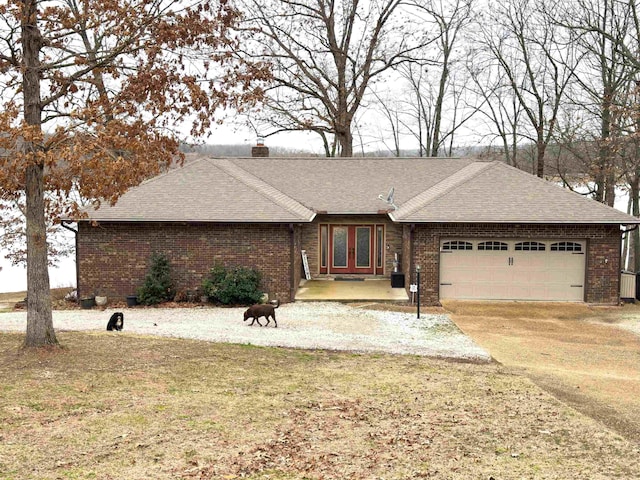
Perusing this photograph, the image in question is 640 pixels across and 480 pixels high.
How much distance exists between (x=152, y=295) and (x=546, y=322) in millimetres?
11677

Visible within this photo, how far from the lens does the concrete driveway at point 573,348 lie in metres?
9.17

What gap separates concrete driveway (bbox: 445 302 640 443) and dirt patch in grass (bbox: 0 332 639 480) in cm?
58

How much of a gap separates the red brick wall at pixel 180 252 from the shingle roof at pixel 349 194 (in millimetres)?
520

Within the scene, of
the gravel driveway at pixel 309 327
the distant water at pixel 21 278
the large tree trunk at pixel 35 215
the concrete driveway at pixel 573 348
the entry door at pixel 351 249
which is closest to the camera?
the concrete driveway at pixel 573 348

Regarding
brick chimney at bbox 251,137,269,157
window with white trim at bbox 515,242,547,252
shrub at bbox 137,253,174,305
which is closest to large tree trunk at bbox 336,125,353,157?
brick chimney at bbox 251,137,269,157

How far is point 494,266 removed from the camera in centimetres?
1972

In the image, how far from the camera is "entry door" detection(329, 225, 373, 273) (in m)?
24.0

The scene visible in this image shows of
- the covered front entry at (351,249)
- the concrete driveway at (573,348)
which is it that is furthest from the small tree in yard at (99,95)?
the covered front entry at (351,249)

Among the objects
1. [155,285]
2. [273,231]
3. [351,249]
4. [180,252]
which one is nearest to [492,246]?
→ [351,249]

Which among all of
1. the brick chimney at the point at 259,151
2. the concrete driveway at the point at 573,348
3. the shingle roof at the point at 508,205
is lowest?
the concrete driveway at the point at 573,348

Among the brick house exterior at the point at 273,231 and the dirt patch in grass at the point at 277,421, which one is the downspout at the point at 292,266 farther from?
the dirt patch in grass at the point at 277,421

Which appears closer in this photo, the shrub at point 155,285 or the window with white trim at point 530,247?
the shrub at point 155,285

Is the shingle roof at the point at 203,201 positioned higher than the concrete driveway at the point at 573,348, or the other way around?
the shingle roof at the point at 203,201

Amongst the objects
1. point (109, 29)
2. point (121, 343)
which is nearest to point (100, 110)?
point (109, 29)
